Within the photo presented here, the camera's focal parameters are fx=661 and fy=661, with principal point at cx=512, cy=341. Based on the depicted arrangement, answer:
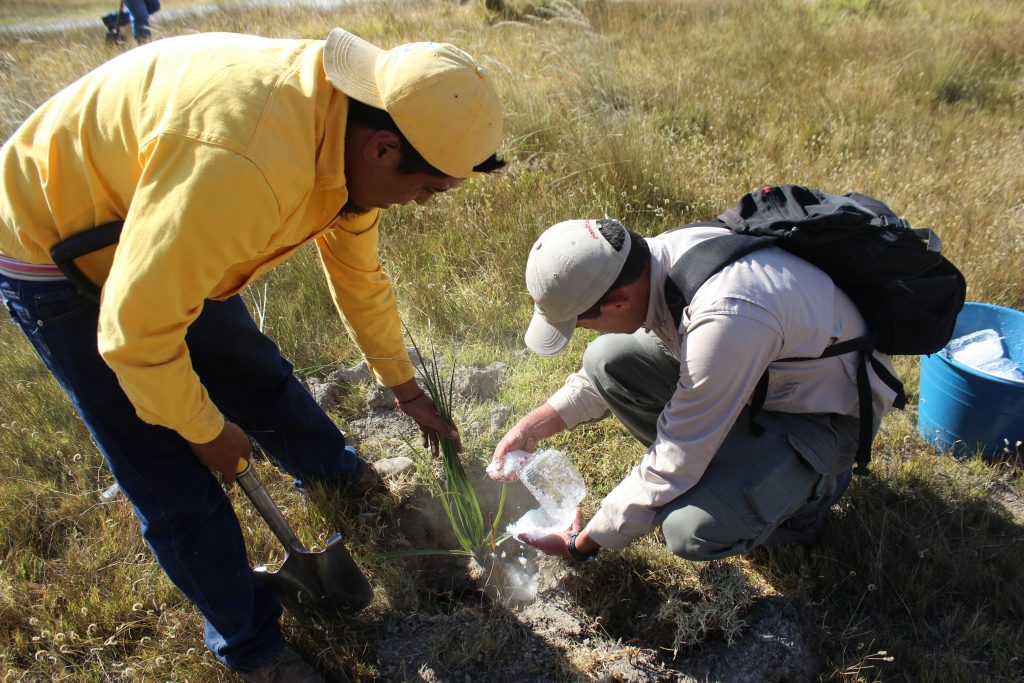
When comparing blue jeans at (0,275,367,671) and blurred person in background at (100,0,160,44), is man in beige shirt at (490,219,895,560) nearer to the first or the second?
blue jeans at (0,275,367,671)

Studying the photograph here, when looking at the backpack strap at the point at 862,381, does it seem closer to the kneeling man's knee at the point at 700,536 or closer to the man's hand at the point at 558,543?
the kneeling man's knee at the point at 700,536

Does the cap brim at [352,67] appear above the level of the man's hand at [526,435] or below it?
above

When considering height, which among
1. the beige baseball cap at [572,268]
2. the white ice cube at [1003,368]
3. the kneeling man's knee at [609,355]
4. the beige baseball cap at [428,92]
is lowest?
the white ice cube at [1003,368]

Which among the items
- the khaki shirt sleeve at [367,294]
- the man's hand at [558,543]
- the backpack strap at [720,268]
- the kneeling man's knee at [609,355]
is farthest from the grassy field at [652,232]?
the khaki shirt sleeve at [367,294]

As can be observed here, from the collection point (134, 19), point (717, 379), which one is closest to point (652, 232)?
point (717, 379)

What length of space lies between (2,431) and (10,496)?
51 cm

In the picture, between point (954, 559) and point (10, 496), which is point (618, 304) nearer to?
point (954, 559)

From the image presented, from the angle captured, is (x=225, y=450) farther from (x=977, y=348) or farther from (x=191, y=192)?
(x=977, y=348)

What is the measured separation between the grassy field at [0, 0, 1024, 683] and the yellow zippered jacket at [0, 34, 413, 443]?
123 centimetres

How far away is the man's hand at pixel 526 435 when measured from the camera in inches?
92.7

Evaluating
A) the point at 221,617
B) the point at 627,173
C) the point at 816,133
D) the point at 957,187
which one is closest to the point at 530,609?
the point at 221,617

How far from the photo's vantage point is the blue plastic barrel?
2.48 m

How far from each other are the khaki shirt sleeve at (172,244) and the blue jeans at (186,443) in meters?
0.35

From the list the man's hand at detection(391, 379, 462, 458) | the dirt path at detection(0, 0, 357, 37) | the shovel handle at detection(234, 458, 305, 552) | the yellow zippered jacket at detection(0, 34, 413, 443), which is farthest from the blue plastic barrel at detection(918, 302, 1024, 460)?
the dirt path at detection(0, 0, 357, 37)
